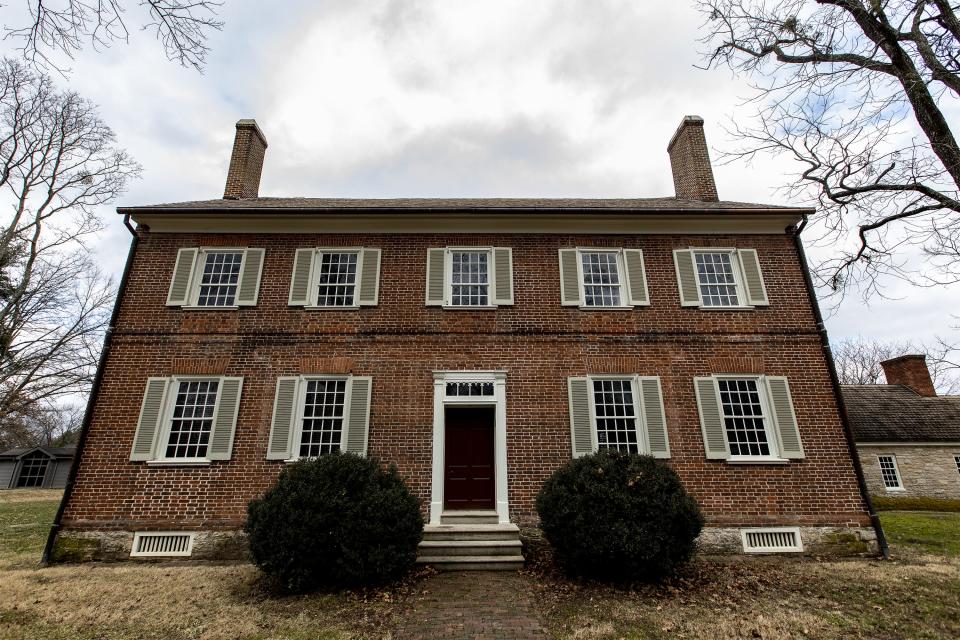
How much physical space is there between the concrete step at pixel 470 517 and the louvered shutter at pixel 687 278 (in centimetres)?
615

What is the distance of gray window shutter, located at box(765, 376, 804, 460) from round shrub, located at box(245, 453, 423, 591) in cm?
760

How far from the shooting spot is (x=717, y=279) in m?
10.7

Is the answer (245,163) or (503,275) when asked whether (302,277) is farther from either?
(245,163)

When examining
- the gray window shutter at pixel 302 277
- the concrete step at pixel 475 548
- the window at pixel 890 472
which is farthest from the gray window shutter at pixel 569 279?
the window at pixel 890 472

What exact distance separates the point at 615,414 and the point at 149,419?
31.4 feet

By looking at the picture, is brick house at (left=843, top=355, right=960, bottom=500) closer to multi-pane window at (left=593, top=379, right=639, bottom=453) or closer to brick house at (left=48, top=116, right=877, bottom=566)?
brick house at (left=48, top=116, right=877, bottom=566)

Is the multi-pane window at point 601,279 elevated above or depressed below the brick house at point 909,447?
above

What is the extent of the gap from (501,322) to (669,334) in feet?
12.2

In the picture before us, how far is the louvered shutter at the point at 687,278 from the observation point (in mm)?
10312

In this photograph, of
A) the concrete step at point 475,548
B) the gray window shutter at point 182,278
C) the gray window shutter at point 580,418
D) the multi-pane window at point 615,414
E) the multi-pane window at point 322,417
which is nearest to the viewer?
the concrete step at point 475,548

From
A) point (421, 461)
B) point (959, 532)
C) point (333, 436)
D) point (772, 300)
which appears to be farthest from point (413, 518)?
point (959, 532)

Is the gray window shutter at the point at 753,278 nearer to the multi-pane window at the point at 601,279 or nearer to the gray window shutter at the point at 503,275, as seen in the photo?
the multi-pane window at the point at 601,279

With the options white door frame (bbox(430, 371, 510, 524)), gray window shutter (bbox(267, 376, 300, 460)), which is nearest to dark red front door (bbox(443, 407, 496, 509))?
white door frame (bbox(430, 371, 510, 524))

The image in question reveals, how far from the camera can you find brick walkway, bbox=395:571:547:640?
5.43 meters
